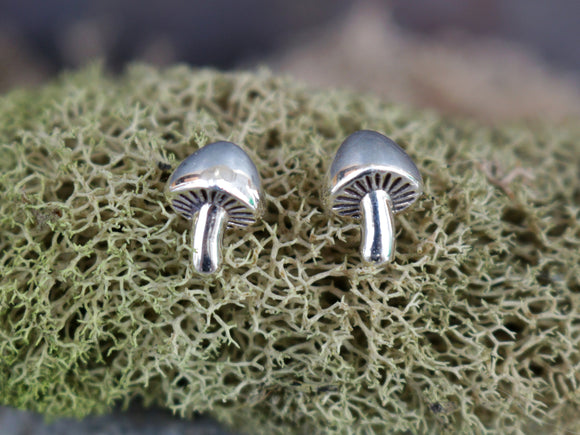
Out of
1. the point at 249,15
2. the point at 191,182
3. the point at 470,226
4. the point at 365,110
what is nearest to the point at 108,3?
the point at 249,15

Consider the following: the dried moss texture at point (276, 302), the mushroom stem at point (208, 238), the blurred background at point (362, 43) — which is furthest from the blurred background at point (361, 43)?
the mushroom stem at point (208, 238)

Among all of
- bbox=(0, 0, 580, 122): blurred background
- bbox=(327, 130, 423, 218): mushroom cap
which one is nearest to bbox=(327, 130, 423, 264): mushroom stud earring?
bbox=(327, 130, 423, 218): mushroom cap

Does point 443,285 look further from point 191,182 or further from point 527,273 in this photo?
point 191,182

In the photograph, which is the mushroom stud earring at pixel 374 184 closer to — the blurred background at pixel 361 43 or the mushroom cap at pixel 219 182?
the mushroom cap at pixel 219 182

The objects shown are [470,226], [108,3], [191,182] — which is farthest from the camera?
[108,3]

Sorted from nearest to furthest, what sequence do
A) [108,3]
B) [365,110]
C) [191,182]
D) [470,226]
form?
1. [191,182]
2. [470,226]
3. [365,110]
4. [108,3]

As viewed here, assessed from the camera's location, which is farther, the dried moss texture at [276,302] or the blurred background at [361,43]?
the blurred background at [361,43]

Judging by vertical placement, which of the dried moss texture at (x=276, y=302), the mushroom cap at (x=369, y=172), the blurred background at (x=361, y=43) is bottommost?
the dried moss texture at (x=276, y=302)

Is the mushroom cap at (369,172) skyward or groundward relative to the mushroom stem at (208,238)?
skyward
